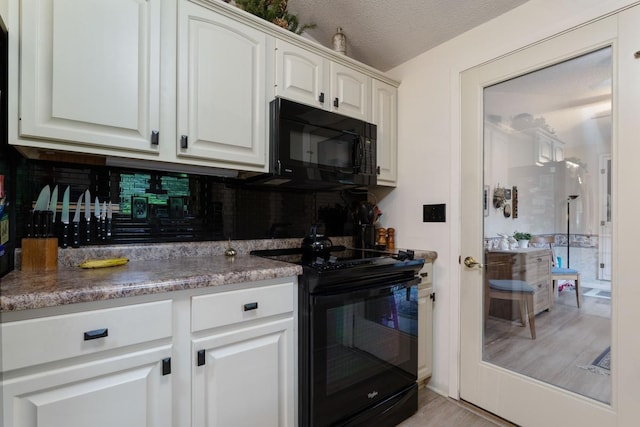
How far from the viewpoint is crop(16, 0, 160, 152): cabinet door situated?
1104mm

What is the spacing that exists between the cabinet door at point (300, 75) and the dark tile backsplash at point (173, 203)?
643 mm

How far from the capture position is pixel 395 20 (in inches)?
74.7

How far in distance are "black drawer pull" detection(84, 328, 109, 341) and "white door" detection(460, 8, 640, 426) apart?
6.15 ft

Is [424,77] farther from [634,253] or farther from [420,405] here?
[420,405]

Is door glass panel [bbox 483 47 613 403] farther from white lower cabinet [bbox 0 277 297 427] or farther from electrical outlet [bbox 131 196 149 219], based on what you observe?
electrical outlet [bbox 131 196 149 219]

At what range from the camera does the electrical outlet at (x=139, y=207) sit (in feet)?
5.13

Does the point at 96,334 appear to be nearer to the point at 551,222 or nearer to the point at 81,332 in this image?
the point at 81,332

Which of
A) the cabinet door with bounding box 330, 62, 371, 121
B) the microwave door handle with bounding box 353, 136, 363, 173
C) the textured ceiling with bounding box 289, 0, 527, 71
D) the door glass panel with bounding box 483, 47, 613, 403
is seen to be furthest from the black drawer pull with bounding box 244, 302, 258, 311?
the textured ceiling with bounding box 289, 0, 527, 71

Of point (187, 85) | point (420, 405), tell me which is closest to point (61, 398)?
point (187, 85)

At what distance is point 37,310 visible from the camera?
0.86 metres

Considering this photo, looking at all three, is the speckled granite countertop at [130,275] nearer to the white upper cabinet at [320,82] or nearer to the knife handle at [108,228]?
the knife handle at [108,228]

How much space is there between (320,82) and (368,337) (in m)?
1.51

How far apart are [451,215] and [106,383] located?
1.94 metres

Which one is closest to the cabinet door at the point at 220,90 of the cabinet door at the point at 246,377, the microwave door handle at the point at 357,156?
the microwave door handle at the point at 357,156
